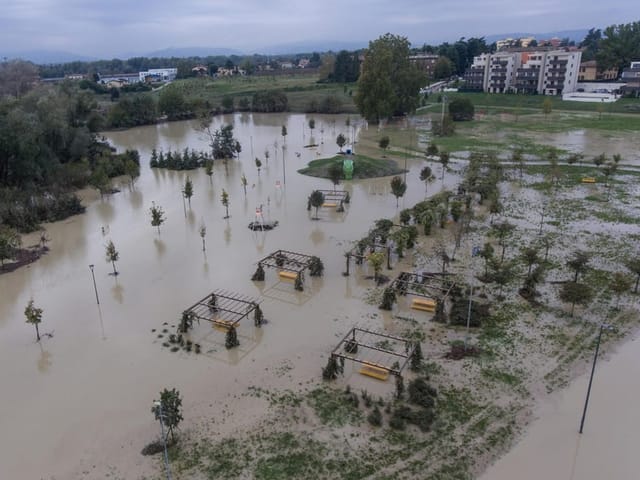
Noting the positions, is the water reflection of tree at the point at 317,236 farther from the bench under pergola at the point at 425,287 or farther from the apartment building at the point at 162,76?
the apartment building at the point at 162,76

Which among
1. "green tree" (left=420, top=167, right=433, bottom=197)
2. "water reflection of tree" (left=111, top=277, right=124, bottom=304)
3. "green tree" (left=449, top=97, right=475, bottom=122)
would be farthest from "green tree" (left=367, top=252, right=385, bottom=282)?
"green tree" (left=449, top=97, right=475, bottom=122)

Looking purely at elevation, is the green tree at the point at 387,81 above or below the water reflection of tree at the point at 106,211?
above

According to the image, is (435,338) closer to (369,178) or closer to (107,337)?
(107,337)

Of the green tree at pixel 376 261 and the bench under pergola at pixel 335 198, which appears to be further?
the bench under pergola at pixel 335 198

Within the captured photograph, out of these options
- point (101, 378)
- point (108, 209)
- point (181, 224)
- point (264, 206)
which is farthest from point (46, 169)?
point (101, 378)

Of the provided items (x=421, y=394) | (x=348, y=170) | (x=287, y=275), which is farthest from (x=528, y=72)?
(x=421, y=394)

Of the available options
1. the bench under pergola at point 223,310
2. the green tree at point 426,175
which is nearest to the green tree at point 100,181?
the bench under pergola at point 223,310
